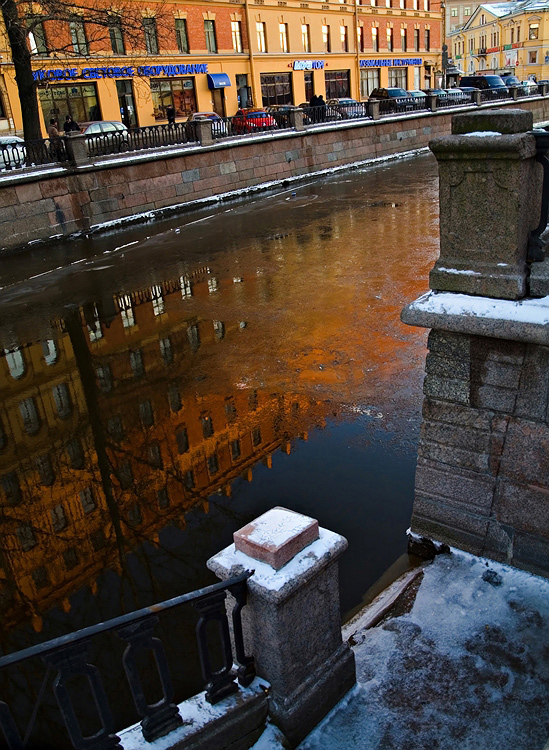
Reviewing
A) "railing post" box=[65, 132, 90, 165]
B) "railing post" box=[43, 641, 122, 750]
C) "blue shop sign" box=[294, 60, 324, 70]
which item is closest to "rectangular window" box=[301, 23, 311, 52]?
"blue shop sign" box=[294, 60, 324, 70]

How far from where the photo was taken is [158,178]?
20922 mm

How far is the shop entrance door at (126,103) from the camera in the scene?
1421 inches

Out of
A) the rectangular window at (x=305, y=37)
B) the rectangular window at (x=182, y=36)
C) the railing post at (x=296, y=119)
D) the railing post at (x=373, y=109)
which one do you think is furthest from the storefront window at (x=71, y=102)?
the rectangular window at (x=305, y=37)

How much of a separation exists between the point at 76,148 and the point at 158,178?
294cm

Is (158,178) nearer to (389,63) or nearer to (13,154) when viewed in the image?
(13,154)

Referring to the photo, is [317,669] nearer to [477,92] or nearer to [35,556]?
[35,556]

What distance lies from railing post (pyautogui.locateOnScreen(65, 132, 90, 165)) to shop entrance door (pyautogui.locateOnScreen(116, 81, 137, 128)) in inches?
740

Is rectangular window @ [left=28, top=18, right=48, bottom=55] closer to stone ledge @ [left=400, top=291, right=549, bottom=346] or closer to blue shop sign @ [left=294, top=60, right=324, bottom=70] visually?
stone ledge @ [left=400, top=291, right=549, bottom=346]

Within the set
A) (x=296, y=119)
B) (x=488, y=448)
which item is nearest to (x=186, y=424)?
(x=488, y=448)

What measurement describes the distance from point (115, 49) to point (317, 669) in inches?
1494

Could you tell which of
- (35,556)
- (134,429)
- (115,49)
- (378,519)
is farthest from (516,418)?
(115,49)

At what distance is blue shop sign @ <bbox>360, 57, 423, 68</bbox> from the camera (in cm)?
4888

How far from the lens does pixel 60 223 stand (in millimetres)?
18438

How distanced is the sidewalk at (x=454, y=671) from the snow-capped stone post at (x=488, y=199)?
192 cm
